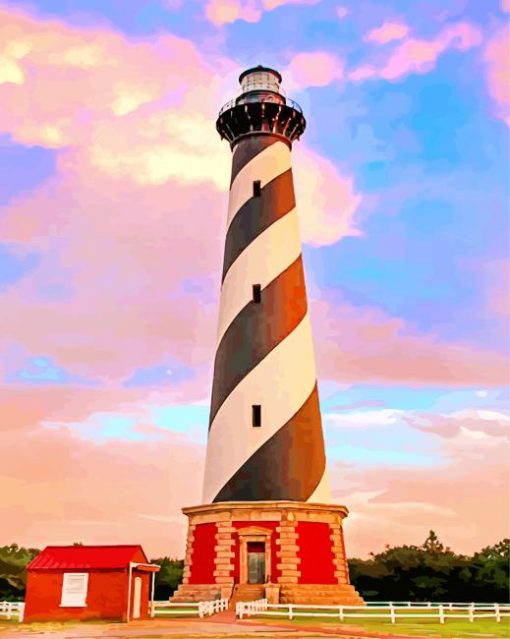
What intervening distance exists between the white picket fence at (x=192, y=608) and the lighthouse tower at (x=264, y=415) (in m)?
0.97

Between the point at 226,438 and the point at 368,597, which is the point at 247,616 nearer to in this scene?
the point at 226,438

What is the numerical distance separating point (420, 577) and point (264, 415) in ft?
54.0

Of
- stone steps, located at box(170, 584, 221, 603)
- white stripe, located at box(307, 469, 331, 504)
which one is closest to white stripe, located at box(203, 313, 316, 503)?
white stripe, located at box(307, 469, 331, 504)

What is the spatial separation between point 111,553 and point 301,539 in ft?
24.8

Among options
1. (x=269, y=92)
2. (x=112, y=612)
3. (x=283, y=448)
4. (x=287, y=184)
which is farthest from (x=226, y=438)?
(x=269, y=92)

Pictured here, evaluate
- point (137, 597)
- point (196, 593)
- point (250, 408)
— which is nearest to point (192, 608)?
point (196, 593)

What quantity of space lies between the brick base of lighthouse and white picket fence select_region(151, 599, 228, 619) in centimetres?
79

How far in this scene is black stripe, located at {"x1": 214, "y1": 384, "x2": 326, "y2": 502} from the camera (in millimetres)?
26594

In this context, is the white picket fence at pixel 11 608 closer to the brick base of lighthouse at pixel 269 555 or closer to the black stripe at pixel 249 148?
the brick base of lighthouse at pixel 269 555

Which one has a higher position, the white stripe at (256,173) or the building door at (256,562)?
the white stripe at (256,173)

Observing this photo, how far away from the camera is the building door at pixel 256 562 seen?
2584 centimetres

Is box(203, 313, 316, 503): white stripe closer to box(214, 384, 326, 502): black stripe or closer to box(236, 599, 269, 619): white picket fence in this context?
box(214, 384, 326, 502): black stripe

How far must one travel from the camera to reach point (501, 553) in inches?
1635

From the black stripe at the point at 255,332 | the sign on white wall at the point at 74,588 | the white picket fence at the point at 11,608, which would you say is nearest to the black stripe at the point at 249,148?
the black stripe at the point at 255,332
